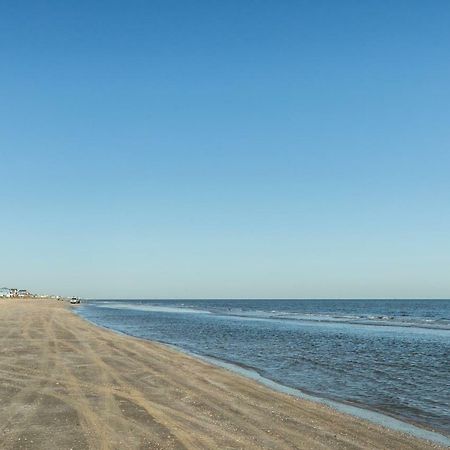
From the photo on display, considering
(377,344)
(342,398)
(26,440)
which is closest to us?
(26,440)

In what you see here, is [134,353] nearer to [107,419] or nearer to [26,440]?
[107,419]

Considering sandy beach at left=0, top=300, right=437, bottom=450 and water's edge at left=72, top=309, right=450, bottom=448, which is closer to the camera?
sandy beach at left=0, top=300, right=437, bottom=450

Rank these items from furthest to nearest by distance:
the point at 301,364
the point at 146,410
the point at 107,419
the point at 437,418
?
1. the point at 301,364
2. the point at 437,418
3. the point at 146,410
4. the point at 107,419

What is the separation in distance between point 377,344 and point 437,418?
26505 millimetres

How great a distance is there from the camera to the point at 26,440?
10.5 m

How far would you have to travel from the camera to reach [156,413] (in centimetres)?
1331

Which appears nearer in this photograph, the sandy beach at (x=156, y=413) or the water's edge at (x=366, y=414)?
the sandy beach at (x=156, y=413)

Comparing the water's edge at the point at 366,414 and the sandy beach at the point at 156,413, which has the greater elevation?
the sandy beach at the point at 156,413

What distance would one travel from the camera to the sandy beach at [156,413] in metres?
10.9

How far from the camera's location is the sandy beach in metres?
10.9

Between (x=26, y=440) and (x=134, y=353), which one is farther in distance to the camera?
(x=134, y=353)

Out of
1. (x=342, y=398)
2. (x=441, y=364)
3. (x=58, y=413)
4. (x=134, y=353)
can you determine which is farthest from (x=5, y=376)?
(x=441, y=364)

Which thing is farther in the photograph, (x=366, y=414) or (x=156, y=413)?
(x=366, y=414)

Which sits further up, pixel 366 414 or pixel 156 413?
pixel 156 413
